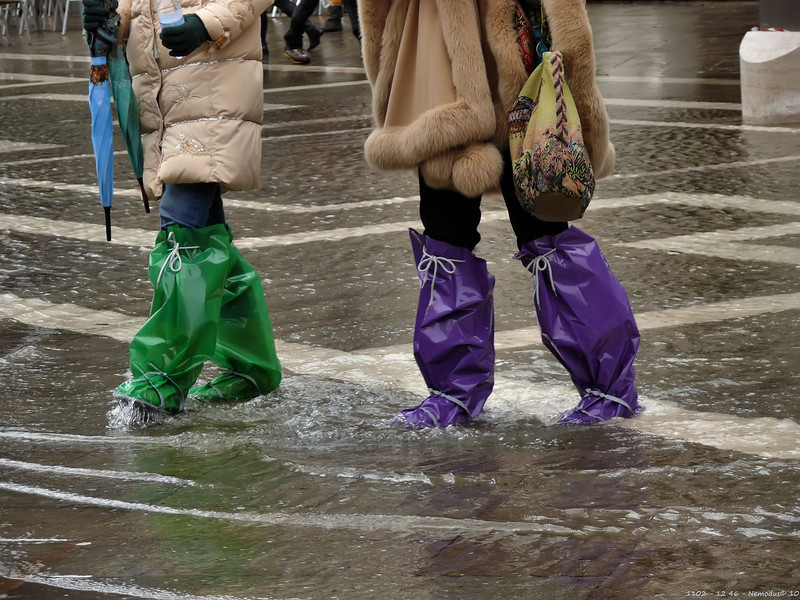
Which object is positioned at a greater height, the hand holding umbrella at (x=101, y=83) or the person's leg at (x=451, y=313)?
the hand holding umbrella at (x=101, y=83)

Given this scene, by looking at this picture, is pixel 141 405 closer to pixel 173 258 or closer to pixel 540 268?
pixel 173 258

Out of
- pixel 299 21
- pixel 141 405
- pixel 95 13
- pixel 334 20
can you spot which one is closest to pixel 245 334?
pixel 141 405

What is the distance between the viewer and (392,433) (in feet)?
12.5

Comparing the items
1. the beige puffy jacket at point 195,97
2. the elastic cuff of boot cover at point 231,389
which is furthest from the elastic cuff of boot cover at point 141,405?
the beige puffy jacket at point 195,97

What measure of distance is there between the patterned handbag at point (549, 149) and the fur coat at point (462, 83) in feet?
0.24

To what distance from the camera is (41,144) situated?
1012cm

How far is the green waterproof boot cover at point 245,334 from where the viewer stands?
424 centimetres

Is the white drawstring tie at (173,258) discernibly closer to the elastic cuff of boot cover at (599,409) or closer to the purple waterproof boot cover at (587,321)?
the purple waterproof boot cover at (587,321)

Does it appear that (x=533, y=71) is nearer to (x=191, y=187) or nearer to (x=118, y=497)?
(x=191, y=187)

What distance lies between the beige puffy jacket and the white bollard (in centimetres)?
597

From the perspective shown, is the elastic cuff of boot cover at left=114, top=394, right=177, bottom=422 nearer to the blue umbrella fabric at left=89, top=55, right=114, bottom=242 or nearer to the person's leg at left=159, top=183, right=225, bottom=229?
the person's leg at left=159, top=183, right=225, bottom=229

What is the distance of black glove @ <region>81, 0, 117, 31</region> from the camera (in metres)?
3.87

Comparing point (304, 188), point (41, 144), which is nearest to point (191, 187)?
point (304, 188)

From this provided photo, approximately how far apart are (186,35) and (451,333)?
1.16 m
